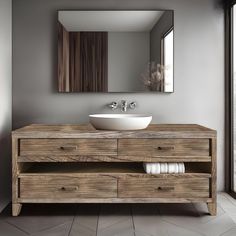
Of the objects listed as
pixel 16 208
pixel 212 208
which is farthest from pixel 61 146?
pixel 212 208

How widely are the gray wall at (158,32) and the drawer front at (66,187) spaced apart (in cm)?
124

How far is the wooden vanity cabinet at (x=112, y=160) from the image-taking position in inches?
98.7

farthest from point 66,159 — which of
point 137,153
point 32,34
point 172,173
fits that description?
point 32,34

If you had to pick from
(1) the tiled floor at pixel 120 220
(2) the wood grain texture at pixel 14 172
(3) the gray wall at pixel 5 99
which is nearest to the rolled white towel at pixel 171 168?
(1) the tiled floor at pixel 120 220

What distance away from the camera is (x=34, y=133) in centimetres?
250

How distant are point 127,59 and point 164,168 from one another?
1112mm

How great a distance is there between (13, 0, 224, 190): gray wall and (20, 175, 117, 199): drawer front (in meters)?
0.79

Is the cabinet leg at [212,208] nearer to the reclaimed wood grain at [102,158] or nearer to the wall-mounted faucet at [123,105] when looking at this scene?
the reclaimed wood grain at [102,158]

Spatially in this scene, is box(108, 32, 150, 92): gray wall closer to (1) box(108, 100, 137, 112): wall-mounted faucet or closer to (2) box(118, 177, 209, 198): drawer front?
(1) box(108, 100, 137, 112): wall-mounted faucet

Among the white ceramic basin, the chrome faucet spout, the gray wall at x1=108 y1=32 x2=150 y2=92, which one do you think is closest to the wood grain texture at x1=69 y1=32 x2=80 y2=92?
the gray wall at x1=108 y1=32 x2=150 y2=92

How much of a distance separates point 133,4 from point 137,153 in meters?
1.42

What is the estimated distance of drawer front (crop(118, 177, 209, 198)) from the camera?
2520 millimetres

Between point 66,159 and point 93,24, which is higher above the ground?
point 93,24

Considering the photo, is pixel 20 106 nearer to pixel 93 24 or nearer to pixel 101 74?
pixel 101 74
